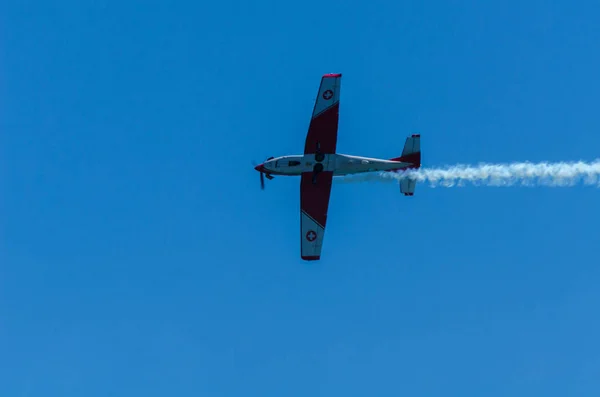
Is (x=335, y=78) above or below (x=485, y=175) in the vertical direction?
above

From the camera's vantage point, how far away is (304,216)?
75375 millimetres

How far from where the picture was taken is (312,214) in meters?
75.4

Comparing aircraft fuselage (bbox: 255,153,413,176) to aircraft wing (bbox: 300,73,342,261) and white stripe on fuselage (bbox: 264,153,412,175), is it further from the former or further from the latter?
aircraft wing (bbox: 300,73,342,261)

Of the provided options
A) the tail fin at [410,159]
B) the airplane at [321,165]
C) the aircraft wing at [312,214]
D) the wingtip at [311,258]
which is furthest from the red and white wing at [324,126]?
the wingtip at [311,258]

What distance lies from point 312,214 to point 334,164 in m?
3.33

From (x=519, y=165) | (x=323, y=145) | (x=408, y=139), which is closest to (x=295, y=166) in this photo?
(x=323, y=145)

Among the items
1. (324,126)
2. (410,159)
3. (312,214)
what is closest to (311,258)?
(312,214)

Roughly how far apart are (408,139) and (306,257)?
31.4ft

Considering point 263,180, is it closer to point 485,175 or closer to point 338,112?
point 338,112

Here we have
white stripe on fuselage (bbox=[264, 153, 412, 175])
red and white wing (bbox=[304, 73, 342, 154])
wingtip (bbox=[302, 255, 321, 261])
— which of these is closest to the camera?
red and white wing (bbox=[304, 73, 342, 154])

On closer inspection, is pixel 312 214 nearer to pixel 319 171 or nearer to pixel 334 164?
pixel 319 171

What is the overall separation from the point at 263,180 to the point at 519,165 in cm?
1558

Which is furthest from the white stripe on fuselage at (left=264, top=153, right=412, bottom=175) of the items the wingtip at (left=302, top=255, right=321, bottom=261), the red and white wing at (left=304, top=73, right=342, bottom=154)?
the wingtip at (left=302, top=255, right=321, bottom=261)

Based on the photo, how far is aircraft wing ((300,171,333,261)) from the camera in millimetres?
75188
